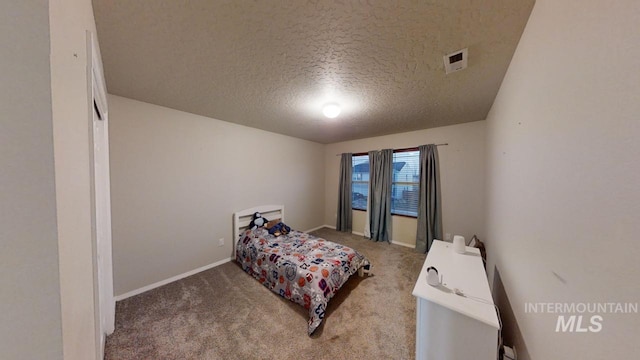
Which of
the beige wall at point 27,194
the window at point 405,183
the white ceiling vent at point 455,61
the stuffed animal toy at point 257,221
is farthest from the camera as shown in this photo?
the window at point 405,183

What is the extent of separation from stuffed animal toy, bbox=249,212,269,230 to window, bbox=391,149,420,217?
244 cm

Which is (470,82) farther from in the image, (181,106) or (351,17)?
(181,106)

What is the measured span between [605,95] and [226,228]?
3424 mm

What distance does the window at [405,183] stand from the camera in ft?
11.6

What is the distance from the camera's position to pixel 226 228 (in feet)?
9.66

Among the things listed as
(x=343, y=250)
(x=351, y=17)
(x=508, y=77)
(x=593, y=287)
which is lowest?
(x=343, y=250)

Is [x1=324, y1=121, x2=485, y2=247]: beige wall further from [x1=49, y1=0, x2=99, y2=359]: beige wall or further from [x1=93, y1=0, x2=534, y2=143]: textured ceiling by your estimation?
[x1=49, y1=0, x2=99, y2=359]: beige wall

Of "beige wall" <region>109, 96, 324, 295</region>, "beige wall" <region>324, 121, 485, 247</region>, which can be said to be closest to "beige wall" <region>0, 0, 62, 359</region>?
"beige wall" <region>109, 96, 324, 295</region>

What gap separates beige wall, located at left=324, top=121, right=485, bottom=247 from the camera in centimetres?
294

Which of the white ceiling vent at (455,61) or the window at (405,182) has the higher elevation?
the white ceiling vent at (455,61)

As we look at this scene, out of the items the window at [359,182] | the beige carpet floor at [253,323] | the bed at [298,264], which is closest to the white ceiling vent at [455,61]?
the bed at [298,264]

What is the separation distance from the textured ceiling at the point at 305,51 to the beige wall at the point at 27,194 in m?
0.89

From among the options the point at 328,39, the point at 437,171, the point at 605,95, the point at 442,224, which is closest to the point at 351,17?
the point at 328,39

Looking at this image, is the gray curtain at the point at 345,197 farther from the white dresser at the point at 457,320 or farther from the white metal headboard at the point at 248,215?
the white dresser at the point at 457,320
